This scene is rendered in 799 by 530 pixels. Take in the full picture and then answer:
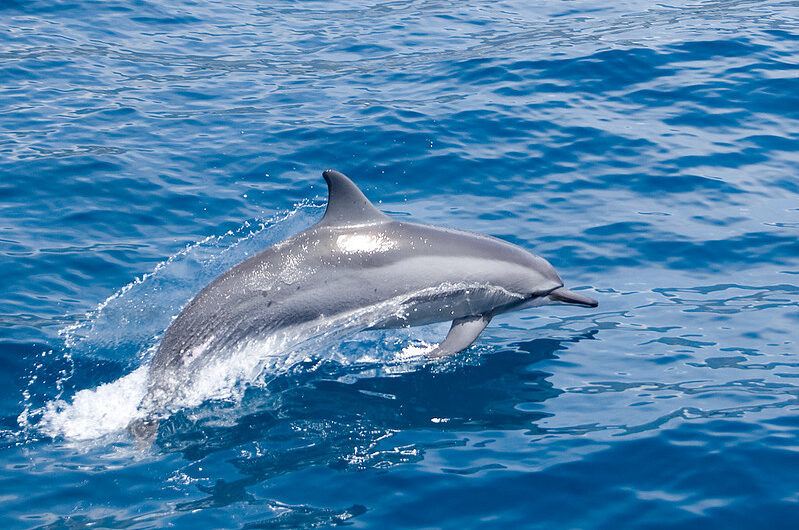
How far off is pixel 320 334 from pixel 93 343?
81.0 inches

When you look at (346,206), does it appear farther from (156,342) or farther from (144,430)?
(144,430)

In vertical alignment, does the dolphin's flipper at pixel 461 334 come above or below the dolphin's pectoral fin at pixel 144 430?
above

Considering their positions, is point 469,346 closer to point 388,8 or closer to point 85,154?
point 85,154

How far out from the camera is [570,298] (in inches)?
369

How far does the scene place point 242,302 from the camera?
319 inches

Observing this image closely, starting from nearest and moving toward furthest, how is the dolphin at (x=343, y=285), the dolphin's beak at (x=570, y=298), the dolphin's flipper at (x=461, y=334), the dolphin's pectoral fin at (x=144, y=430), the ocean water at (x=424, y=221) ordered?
the ocean water at (x=424, y=221) < the dolphin's pectoral fin at (x=144, y=430) < the dolphin at (x=343, y=285) < the dolphin's flipper at (x=461, y=334) < the dolphin's beak at (x=570, y=298)

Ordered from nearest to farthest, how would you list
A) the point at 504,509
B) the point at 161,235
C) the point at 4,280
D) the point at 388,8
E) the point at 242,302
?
the point at 504,509, the point at 242,302, the point at 4,280, the point at 161,235, the point at 388,8

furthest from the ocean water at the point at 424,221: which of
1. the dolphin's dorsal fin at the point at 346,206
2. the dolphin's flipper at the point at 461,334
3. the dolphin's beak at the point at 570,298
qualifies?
the dolphin's dorsal fin at the point at 346,206

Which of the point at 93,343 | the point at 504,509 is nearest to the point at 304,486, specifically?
the point at 504,509

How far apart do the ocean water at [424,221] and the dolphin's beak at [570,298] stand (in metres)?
0.29

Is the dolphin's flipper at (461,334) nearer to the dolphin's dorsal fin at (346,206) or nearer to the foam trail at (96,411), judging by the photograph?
the dolphin's dorsal fin at (346,206)

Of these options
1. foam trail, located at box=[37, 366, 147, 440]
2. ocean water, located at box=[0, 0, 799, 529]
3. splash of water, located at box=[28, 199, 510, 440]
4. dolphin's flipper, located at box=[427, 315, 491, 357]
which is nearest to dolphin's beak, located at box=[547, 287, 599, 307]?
ocean water, located at box=[0, 0, 799, 529]

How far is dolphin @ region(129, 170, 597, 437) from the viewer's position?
8016 mm

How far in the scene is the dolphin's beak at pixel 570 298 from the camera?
9.37 meters
